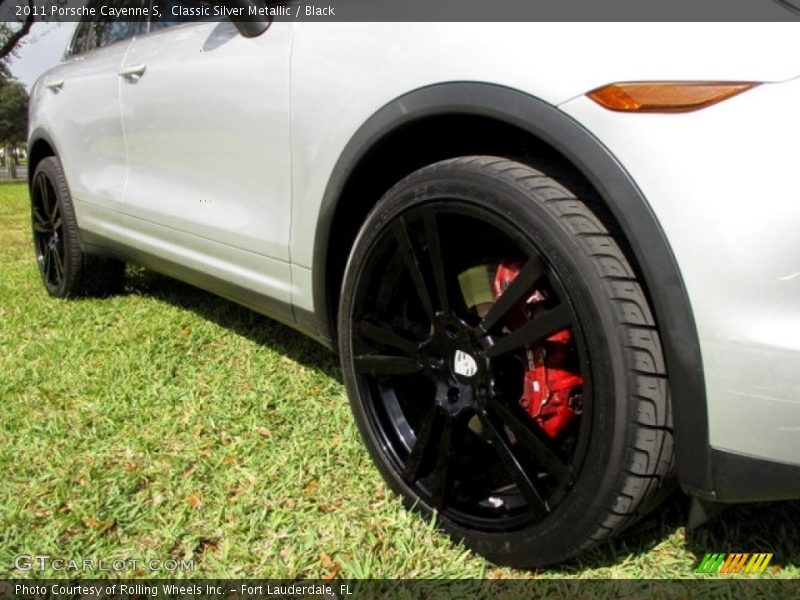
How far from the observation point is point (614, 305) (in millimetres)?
1491

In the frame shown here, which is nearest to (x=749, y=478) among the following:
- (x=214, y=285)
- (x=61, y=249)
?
(x=214, y=285)

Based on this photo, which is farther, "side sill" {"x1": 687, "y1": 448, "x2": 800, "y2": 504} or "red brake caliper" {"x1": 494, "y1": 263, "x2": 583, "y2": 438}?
"red brake caliper" {"x1": 494, "y1": 263, "x2": 583, "y2": 438}

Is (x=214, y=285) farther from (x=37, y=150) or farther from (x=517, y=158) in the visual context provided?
(x=37, y=150)

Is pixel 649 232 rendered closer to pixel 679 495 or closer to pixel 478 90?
pixel 478 90

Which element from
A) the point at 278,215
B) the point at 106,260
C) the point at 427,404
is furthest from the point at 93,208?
the point at 427,404

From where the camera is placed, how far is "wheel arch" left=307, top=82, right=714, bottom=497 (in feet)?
4.72

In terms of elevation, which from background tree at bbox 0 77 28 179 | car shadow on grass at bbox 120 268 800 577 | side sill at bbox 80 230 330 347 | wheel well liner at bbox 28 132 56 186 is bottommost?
background tree at bbox 0 77 28 179

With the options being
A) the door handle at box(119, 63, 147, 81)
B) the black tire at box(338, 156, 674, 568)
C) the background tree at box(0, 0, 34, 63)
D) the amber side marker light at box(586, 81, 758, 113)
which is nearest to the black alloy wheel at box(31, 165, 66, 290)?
the door handle at box(119, 63, 147, 81)

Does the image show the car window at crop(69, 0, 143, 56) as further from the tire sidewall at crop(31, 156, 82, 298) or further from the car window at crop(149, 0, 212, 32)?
the tire sidewall at crop(31, 156, 82, 298)

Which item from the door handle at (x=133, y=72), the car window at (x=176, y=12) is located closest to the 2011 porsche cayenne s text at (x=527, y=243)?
the car window at (x=176, y=12)

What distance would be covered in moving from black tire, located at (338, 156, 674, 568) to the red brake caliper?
12mm

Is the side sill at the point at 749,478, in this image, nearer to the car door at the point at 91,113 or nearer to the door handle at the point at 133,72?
the door handle at the point at 133,72

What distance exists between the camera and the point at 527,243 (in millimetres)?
1629

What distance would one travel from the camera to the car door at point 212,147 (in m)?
2.36
